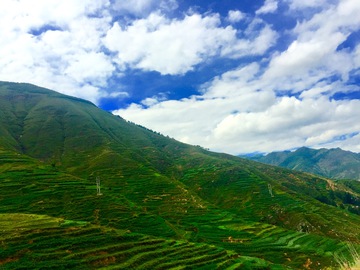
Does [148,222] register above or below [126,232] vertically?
below

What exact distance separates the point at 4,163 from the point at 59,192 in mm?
43480

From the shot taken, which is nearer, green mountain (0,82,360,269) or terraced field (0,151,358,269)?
terraced field (0,151,358,269)

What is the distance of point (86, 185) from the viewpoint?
110m

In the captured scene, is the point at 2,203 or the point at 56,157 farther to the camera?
the point at 56,157

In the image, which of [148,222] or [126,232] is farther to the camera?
[148,222]

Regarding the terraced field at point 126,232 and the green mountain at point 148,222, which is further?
the green mountain at point 148,222

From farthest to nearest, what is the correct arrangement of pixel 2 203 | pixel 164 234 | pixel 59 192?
pixel 59 192
pixel 2 203
pixel 164 234

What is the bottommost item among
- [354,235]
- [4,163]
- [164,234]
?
[354,235]

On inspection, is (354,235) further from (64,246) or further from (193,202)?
(64,246)

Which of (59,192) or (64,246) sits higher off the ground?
(59,192)

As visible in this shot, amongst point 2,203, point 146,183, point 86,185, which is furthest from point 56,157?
point 2,203

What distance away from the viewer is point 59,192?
98.6 m

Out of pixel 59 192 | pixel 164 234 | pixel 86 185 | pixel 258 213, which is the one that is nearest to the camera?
pixel 164 234

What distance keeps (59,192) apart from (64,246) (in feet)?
166
